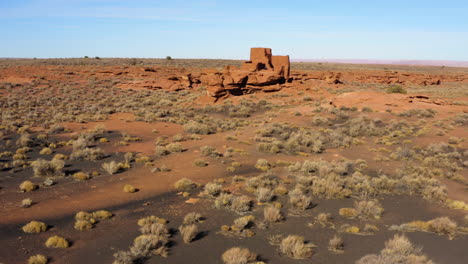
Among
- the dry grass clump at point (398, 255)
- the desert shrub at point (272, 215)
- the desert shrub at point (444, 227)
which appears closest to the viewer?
the dry grass clump at point (398, 255)

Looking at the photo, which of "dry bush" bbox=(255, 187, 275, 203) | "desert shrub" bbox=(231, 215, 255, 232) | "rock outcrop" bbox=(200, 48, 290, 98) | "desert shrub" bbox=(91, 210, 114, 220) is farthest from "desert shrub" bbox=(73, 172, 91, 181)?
"rock outcrop" bbox=(200, 48, 290, 98)

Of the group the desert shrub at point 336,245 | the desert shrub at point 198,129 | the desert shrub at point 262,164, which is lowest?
the desert shrub at point 336,245

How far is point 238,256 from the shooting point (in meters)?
6.04

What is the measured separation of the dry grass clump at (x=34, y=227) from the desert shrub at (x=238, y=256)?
4.83 m

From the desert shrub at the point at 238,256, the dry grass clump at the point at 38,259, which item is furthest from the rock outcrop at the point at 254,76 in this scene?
the dry grass clump at the point at 38,259

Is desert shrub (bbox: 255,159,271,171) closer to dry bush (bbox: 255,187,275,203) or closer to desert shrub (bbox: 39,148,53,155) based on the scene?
dry bush (bbox: 255,187,275,203)

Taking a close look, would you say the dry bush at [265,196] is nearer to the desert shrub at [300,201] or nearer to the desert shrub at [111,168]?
the desert shrub at [300,201]

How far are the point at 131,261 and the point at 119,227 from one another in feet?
6.28

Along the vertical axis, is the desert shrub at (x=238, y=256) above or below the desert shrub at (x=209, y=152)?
below

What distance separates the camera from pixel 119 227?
7641 millimetres

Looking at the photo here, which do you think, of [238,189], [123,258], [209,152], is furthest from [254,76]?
[123,258]

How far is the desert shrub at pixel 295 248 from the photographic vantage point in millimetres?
6395

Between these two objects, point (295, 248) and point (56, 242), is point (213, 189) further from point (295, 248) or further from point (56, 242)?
point (56, 242)

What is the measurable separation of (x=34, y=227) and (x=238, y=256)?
5371 mm
